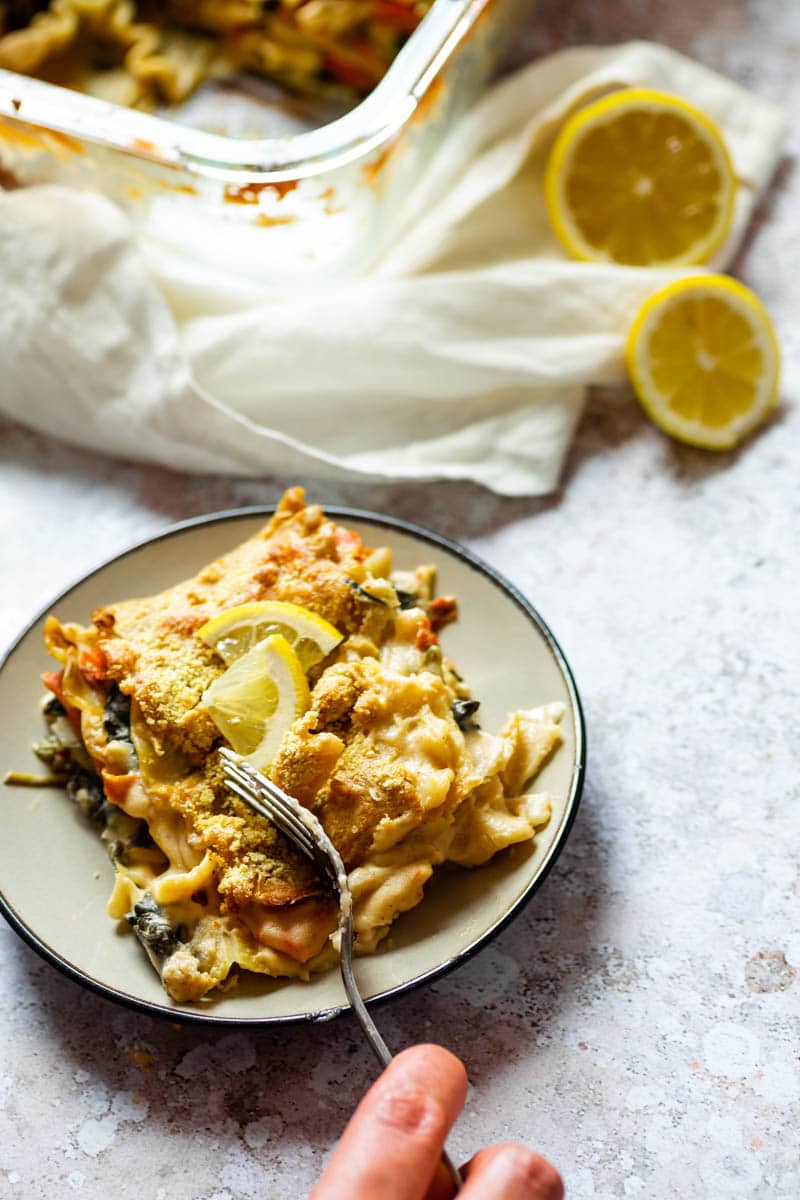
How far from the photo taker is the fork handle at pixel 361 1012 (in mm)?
1480

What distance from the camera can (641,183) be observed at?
2543 mm

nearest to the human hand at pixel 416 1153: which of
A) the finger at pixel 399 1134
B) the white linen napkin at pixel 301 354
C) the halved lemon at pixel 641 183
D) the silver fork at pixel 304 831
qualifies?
the finger at pixel 399 1134

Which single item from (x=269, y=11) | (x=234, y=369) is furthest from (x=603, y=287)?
(x=269, y=11)

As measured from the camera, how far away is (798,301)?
267 centimetres

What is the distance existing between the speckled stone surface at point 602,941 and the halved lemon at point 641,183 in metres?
0.41

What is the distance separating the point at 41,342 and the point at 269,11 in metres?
1.00

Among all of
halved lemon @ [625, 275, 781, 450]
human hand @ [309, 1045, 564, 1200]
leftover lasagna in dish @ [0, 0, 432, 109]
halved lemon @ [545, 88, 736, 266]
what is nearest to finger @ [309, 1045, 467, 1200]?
human hand @ [309, 1045, 564, 1200]

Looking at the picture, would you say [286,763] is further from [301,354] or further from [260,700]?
[301,354]

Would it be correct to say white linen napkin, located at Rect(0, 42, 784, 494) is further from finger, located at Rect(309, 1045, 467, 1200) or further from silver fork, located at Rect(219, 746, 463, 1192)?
finger, located at Rect(309, 1045, 467, 1200)

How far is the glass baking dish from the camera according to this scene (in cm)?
218

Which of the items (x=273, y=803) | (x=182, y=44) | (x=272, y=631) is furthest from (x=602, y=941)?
(x=182, y=44)

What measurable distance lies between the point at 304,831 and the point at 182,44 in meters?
2.11

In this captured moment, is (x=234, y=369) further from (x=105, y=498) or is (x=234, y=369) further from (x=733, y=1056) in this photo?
(x=733, y=1056)

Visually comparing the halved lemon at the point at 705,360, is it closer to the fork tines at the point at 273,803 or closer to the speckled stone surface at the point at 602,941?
the speckled stone surface at the point at 602,941
